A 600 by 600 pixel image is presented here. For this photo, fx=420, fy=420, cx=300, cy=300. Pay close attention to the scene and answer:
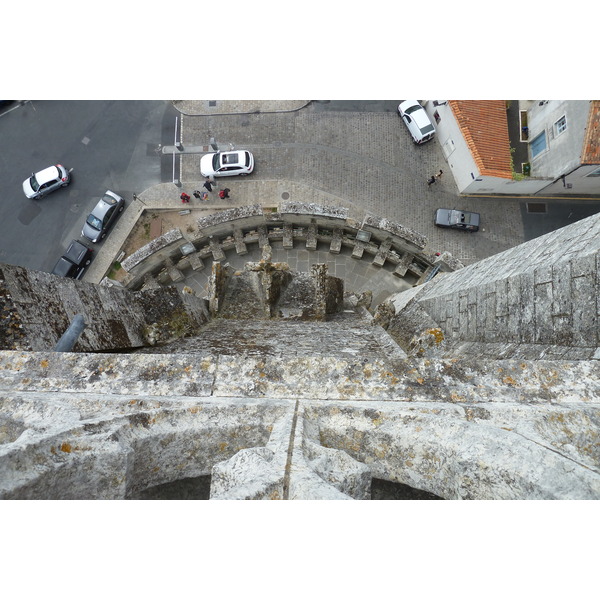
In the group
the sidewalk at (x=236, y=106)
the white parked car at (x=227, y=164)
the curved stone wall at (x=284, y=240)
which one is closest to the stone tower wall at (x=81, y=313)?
the curved stone wall at (x=284, y=240)

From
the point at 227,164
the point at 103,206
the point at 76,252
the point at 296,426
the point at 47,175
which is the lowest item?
the point at 296,426

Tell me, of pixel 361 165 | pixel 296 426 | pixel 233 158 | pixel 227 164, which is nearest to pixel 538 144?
pixel 361 165

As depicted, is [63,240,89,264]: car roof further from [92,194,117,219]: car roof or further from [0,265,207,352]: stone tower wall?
[0,265,207,352]: stone tower wall

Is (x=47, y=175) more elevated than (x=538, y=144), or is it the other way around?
(x=538, y=144)

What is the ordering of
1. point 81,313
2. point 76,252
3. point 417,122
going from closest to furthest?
point 81,313
point 76,252
point 417,122

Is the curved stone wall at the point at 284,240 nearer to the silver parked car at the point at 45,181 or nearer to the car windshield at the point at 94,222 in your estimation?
the car windshield at the point at 94,222

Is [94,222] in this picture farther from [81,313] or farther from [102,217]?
[81,313]

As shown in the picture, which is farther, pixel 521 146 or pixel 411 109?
pixel 411 109

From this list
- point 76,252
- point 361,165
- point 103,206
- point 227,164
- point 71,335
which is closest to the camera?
point 71,335
